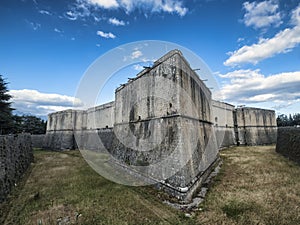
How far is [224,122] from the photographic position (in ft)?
80.8

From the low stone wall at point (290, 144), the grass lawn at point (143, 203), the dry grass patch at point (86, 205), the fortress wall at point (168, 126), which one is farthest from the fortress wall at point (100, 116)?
the low stone wall at point (290, 144)

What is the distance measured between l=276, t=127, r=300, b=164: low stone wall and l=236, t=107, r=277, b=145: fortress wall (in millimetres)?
9391

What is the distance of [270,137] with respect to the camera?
88.9ft

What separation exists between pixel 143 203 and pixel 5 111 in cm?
2239

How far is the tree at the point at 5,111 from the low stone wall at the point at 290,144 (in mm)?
29062

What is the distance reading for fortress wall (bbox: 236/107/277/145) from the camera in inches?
1018

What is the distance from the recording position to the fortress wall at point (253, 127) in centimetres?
2585

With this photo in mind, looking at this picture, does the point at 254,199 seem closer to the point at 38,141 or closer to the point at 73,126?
the point at 73,126

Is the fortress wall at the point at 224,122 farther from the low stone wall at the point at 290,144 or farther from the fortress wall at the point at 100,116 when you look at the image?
the fortress wall at the point at 100,116

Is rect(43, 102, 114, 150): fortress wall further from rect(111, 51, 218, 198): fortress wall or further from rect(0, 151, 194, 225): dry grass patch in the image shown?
rect(0, 151, 194, 225): dry grass patch

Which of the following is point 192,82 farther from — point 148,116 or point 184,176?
point 184,176

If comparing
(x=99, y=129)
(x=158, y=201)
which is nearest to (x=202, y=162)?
(x=158, y=201)

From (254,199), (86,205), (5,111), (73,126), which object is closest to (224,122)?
(254,199)

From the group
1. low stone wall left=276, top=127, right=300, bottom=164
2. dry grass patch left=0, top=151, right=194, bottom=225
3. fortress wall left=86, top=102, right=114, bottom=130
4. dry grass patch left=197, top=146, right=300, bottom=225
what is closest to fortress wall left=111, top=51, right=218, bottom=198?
dry grass patch left=197, top=146, right=300, bottom=225
